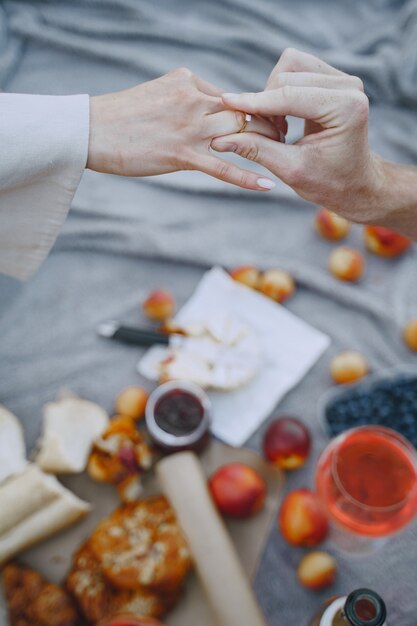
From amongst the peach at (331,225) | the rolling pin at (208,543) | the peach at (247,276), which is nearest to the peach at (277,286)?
the peach at (247,276)

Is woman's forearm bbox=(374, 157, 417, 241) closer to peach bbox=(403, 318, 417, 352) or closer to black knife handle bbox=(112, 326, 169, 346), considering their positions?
peach bbox=(403, 318, 417, 352)

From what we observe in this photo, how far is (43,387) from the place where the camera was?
1055 mm

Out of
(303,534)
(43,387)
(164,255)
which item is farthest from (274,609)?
(164,255)

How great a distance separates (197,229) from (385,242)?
35 centimetres

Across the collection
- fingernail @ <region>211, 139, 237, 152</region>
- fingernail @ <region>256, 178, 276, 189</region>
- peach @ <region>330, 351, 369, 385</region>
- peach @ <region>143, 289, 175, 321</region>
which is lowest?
peach @ <region>143, 289, 175, 321</region>

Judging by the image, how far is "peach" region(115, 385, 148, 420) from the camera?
1011 mm

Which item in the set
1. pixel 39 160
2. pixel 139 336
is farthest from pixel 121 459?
pixel 39 160

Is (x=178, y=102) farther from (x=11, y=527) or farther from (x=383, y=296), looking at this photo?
(x=11, y=527)

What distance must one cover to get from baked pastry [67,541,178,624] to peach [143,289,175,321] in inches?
16.4

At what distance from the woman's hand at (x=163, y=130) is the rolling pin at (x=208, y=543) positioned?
410 millimetres

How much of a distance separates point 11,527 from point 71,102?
1.93 feet

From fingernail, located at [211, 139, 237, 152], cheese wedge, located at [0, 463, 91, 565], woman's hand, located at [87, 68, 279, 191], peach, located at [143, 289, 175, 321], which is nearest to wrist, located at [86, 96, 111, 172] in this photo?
woman's hand, located at [87, 68, 279, 191]

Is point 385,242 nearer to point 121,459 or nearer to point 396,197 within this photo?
point 396,197

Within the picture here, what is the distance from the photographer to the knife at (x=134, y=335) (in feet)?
3.48
